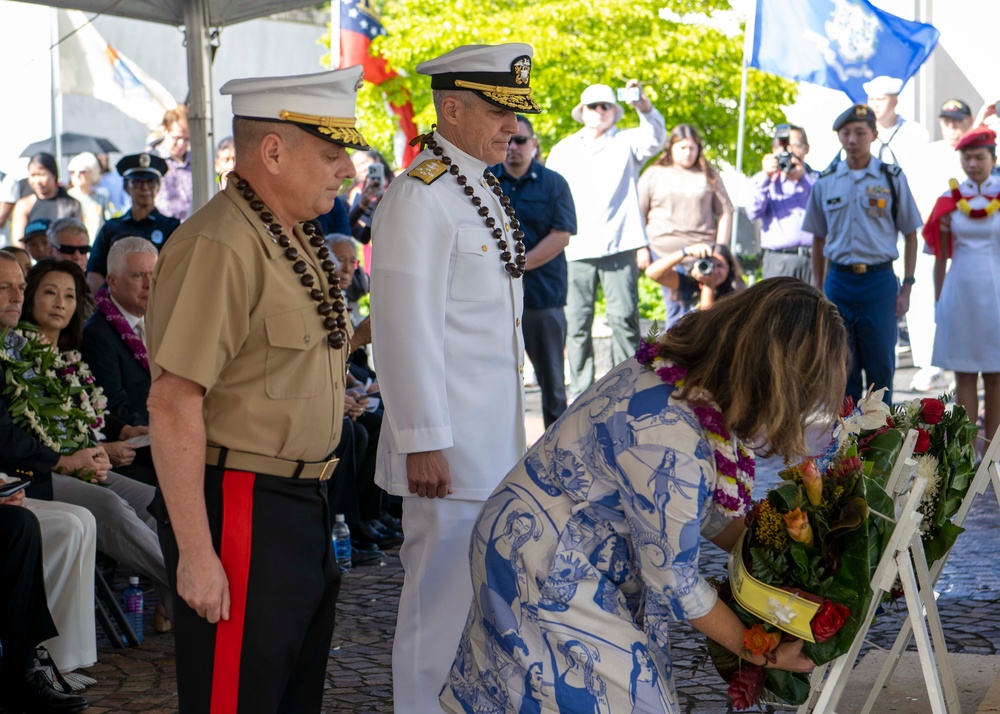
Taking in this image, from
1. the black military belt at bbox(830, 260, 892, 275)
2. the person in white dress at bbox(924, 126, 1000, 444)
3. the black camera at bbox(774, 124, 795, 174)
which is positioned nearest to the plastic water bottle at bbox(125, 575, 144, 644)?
the black military belt at bbox(830, 260, 892, 275)

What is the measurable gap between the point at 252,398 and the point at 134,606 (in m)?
3.10

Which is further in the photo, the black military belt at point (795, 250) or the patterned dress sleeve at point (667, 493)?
the black military belt at point (795, 250)

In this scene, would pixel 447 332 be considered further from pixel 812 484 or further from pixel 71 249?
pixel 71 249

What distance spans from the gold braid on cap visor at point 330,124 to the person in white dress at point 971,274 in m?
6.85

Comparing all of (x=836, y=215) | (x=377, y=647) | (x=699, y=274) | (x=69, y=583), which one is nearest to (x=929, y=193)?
(x=836, y=215)

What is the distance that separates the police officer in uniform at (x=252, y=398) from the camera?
2.59 m

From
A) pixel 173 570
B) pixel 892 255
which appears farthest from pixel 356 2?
pixel 173 570

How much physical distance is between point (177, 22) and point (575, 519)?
5991 millimetres

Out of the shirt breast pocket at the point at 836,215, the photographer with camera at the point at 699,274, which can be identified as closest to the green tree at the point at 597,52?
the photographer with camera at the point at 699,274

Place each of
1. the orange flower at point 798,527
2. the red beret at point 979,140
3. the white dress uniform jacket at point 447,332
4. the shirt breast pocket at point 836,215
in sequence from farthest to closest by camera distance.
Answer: the shirt breast pocket at point 836,215
the red beret at point 979,140
the white dress uniform jacket at point 447,332
the orange flower at point 798,527

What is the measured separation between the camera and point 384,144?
76.4ft

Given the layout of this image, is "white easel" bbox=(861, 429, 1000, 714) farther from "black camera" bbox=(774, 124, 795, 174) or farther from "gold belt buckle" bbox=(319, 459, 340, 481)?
"black camera" bbox=(774, 124, 795, 174)

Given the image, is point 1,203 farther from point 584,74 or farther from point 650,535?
point 650,535

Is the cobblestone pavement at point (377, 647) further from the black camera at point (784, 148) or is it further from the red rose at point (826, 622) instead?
the black camera at point (784, 148)
